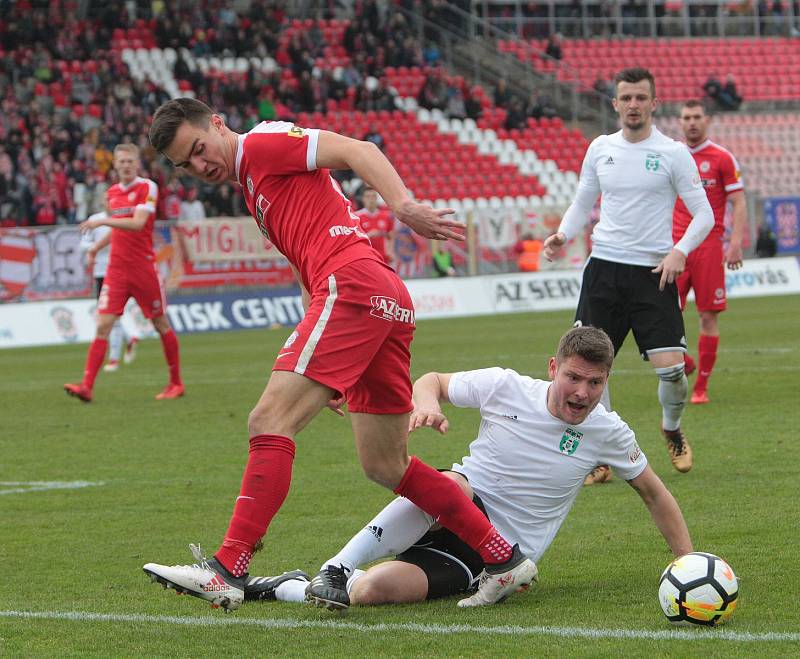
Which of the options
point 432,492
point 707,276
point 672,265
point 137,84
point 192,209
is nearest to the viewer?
point 432,492

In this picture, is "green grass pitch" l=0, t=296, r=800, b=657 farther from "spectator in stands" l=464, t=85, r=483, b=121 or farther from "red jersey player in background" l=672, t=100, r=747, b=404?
"spectator in stands" l=464, t=85, r=483, b=121

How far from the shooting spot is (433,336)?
70.4ft

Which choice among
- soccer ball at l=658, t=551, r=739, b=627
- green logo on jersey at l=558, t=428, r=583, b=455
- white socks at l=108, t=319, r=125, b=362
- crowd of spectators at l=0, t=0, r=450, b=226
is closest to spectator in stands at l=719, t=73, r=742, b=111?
crowd of spectators at l=0, t=0, r=450, b=226

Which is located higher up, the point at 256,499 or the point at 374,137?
the point at 256,499

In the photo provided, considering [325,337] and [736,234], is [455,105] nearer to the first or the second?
[736,234]

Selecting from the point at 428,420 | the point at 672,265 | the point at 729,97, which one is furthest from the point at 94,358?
the point at 729,97

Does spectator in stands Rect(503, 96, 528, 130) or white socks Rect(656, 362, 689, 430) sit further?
spectator in stands Rect(503, 96, 528, 130)

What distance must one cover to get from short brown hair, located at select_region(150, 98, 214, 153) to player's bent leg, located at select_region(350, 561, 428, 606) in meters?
1.78

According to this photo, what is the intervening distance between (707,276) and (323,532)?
5.94m

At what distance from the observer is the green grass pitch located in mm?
4785

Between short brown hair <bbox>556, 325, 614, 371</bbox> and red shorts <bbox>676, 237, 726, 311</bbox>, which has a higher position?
short brown hair <bbox>556, 325, 614, 371</bbox>

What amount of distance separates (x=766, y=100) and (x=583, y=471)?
1502 inches

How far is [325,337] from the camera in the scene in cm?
514

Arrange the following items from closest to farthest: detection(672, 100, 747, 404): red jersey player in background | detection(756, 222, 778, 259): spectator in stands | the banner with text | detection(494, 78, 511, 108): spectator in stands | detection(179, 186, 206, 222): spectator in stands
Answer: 1. detection(672, 100, 747, 404): red jersey player in background
2. the banner with text
3. detection(179, 186, 206, 222): spectator in stands
4. detection(756, 222, 778, 259): spectator in stands
5. detection(494, 78, 511, 108): spectator in stands
